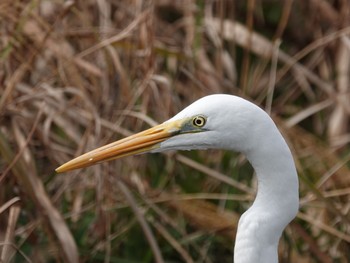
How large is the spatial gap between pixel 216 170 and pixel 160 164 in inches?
9.2

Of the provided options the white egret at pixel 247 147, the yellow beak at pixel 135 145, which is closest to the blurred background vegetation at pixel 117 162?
the yellow beak at pixel 135 145

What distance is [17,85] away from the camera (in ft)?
11.2

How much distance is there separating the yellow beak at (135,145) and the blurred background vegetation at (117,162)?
1.76 ft

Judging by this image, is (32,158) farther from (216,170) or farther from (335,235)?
(335,235)

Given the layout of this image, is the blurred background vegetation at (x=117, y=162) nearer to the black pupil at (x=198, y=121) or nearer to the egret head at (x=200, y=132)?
the egret head at (x=200, y=132)

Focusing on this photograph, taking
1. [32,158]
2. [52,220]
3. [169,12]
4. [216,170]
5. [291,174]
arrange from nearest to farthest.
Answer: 1. [291,174]
2. [52,220]
3. [32,158]
4. [216,170]
5. [169,12]

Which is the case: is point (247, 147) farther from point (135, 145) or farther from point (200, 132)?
point (135, 145)

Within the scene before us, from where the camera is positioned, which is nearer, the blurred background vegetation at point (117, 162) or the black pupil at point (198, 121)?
the black pupil at point (198, 121)

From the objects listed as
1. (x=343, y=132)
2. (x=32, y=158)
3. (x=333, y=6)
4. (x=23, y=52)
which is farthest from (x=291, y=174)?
(x=333, y=6)

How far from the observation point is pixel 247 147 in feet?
7.79

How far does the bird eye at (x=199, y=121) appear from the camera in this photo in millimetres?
2381

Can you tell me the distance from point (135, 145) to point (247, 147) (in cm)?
27

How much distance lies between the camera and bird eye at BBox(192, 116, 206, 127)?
2.38m

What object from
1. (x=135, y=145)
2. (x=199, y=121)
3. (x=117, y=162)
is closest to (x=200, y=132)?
(x=199, y=121)
